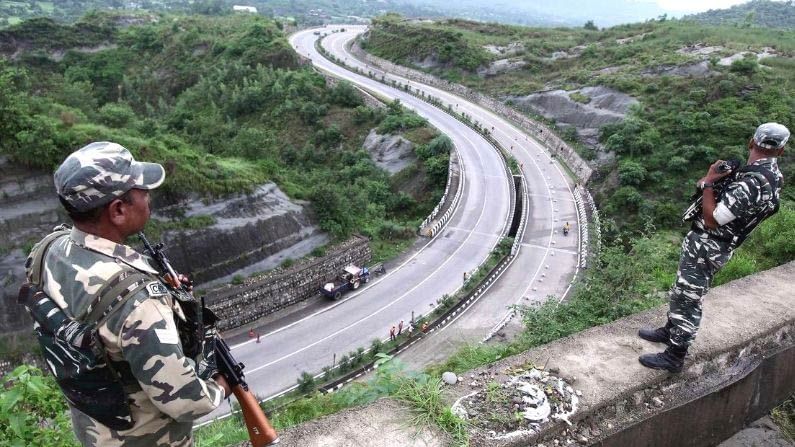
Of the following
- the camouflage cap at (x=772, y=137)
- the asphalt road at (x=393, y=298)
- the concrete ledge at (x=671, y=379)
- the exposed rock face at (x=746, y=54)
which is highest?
the exposed rock face at (x=746, y=54)

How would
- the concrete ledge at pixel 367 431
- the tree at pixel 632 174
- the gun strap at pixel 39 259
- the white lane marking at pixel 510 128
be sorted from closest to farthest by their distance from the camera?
1. the gun strap at pixel 39 259
2. the concrete ledge at pixel 367 431
3. the tree at pixel 632 174
4. the white lane marking at pixel 510 128

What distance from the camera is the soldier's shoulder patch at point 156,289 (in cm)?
214

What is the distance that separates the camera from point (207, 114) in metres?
36.6

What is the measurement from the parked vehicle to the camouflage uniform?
16.0 m

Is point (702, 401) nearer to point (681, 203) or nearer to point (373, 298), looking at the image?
point (373, 298)

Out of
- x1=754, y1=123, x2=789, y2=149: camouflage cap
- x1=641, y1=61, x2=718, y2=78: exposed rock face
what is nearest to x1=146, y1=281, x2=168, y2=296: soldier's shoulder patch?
x1=754, y1=123, x2=789, y2=149: camouflage cap

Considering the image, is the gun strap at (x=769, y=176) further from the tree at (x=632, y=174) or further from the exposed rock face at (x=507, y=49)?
the exposed rock face at (x=507, y=49)

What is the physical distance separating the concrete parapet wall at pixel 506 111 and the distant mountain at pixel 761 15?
52199 mm

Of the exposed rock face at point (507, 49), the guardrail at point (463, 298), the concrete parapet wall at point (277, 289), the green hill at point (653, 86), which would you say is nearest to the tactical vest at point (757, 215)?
the guardrail at point (463, 298)

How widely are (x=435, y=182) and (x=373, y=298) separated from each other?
1302cm

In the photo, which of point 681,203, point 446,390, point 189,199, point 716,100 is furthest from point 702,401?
point 716,100

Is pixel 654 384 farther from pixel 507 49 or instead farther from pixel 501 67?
pixel 507 49

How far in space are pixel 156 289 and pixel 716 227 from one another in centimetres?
380

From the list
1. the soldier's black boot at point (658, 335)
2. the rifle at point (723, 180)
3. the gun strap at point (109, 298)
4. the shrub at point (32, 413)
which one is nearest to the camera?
the gun strap at point (109, 298)
